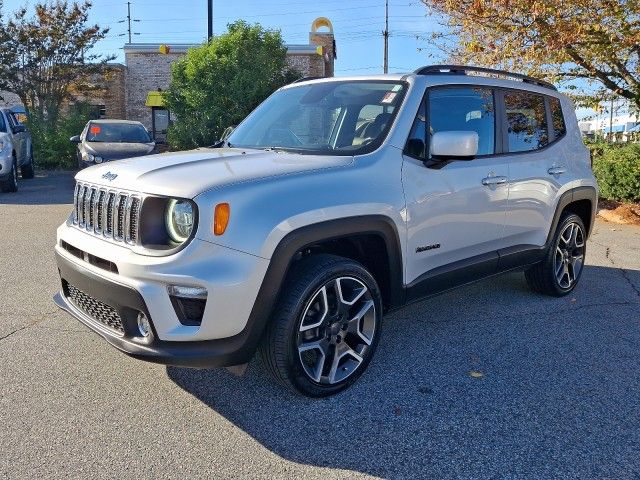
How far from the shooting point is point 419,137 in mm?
3898

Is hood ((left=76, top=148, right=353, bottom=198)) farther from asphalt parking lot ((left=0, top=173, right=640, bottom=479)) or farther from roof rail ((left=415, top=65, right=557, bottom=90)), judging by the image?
asphalt parking lot ((left=0, top=173, right=640, bottom=479))

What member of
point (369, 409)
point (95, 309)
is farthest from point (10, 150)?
point (369, 409)

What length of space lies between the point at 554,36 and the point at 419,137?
7256mm

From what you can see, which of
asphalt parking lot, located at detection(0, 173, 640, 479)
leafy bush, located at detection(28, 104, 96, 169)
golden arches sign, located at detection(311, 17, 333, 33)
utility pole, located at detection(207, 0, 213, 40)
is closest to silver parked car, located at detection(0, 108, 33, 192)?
leafy bush, located at detection(28, 104, 96, 169)

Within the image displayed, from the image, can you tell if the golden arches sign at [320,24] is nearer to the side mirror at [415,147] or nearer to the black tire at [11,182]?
the black tire at [11,182]

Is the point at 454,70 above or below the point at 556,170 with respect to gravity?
above

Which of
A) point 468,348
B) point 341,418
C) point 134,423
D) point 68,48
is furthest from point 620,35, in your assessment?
point 68,48

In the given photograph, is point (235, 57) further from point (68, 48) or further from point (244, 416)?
point (244, 416)

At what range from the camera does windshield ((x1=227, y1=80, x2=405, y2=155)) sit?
3.84 meters

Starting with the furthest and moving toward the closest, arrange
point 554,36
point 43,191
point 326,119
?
point 43,191 → point 554,36 → point 326,119

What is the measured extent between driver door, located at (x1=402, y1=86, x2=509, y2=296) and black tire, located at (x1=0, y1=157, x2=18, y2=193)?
36.9ft

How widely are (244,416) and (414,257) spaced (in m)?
1.41

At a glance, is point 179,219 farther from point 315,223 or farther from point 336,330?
point 336,330

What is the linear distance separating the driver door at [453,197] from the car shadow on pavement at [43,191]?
9345 millimetres
